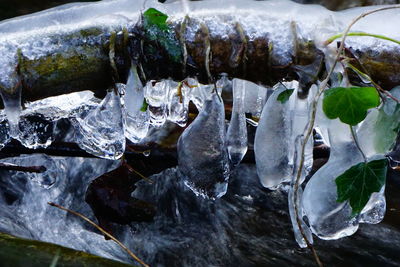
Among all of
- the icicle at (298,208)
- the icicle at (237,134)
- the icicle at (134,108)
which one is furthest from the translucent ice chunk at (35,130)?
the icicle at (298,208)

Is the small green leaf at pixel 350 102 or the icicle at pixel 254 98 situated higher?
the small green leaf at pixel 350 102

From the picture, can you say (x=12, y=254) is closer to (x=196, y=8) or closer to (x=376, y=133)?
(x=196, y=8)

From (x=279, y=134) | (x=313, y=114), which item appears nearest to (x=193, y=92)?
(x=279, y=134)

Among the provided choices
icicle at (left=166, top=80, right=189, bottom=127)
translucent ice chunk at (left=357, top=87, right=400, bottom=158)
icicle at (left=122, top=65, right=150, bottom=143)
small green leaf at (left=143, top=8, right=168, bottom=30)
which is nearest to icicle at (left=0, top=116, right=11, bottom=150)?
icicle at (left=122, top=65, right=150, bottom=143)

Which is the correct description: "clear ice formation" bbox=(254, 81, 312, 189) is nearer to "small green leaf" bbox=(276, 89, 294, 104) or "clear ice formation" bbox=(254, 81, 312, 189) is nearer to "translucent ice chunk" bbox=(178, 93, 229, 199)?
"small green leaf" bbox=(276, 89, 294, 104)

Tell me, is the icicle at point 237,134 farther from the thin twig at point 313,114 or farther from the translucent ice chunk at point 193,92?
the thin twig at point 313,114

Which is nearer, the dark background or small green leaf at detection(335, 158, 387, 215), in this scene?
small green leaf at detection(335, 158, 387, 215)

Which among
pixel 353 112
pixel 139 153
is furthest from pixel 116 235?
pixel 353 112
